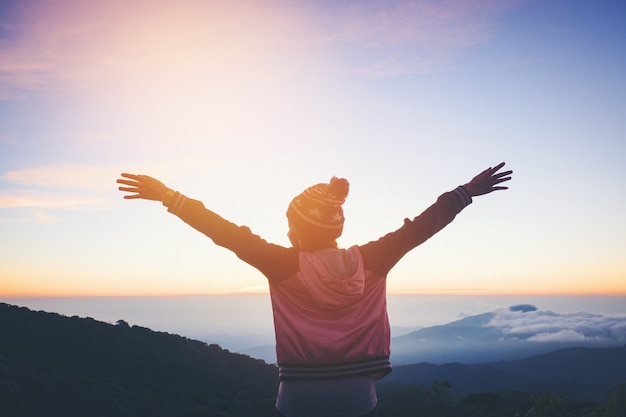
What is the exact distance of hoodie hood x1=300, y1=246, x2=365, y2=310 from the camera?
3387 millimetres

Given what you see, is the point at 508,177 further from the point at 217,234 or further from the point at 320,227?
the point at 217,234

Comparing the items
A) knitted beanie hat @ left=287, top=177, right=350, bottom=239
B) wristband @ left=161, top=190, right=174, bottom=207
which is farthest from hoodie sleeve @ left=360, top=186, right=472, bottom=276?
wristband @ left=161, top=190, right=174, bottom=207

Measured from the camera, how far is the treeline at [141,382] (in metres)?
68.2

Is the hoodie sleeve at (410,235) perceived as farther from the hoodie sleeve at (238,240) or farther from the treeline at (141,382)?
the treeline at (141,382)

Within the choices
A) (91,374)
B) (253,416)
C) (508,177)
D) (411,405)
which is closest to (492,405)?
(411,405)

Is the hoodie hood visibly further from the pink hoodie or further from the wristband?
the wristband

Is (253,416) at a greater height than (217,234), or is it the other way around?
(217,234)

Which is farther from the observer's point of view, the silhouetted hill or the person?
the silhouetted hill

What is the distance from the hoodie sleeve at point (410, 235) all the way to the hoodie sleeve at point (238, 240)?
644 mm

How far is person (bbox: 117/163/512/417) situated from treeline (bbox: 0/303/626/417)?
72.4 meters

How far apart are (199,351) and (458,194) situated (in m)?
118

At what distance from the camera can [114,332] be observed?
4419 inches

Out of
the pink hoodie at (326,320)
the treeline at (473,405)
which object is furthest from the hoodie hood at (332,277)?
the treeline at (473,405)

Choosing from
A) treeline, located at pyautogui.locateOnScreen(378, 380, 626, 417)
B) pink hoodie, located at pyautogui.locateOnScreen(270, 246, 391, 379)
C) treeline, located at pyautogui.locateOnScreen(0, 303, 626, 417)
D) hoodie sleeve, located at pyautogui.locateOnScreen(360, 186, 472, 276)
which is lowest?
treeline, located at pyautogui.locateOnScreen(378, 380, 626, 417)
